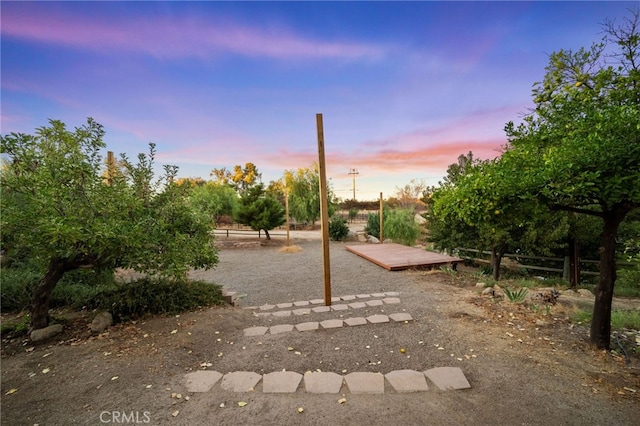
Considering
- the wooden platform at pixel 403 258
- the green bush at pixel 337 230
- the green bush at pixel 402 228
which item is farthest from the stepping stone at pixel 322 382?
the green bush at pixel 337 230

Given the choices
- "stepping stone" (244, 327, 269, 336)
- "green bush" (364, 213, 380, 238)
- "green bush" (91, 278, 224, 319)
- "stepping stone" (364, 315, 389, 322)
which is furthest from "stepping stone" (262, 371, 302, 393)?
"green bush" (364, 213, 380, 238)

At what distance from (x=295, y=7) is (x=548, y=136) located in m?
4.95

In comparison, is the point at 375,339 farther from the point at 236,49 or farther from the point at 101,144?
the point at 236,49

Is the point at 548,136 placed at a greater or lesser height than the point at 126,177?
greater

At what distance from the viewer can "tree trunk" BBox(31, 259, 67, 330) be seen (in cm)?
275

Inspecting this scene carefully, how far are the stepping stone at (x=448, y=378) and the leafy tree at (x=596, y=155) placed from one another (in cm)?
150

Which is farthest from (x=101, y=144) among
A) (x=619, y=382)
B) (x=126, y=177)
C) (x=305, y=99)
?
(x=305, y=99)

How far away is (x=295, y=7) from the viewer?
515 cm

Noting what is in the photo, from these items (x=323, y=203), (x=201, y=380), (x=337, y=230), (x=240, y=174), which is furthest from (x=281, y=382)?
(x=240, y=174)

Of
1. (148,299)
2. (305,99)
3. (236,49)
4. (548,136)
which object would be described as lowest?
(148,299)

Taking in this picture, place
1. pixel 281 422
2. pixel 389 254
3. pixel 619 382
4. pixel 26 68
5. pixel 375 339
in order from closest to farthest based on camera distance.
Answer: pixel 281 422
pixel 619 382
pixel 375 339
pixel 26 68
pixel 389 254

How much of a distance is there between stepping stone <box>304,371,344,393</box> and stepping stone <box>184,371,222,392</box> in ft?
2.22

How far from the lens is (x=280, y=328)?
9.72 ft

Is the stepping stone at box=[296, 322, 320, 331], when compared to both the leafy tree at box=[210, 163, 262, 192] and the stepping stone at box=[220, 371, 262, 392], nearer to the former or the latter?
the stepping stone at box=[220, 371, 262, 392]
